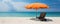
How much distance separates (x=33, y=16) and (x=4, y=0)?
58 cm

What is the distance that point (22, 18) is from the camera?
7.83ft

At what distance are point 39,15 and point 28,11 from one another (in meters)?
0.21

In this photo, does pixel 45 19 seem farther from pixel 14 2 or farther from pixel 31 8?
pixel 14 2

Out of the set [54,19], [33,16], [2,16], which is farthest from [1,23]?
[54,19]

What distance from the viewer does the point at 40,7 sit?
2193 millimetres

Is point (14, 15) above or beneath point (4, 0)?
beneath

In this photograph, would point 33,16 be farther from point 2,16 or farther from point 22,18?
Result: point 2,16

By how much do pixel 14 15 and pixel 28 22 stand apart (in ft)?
1.22

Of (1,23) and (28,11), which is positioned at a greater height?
(28,11)

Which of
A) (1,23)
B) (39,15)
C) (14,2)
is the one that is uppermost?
(14,2)

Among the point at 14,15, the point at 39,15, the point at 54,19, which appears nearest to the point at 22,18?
the point at 14,15

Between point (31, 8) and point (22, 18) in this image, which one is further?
point (22, 18)

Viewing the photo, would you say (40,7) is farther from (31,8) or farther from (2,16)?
(2,16)

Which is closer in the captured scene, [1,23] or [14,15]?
[1,23]
